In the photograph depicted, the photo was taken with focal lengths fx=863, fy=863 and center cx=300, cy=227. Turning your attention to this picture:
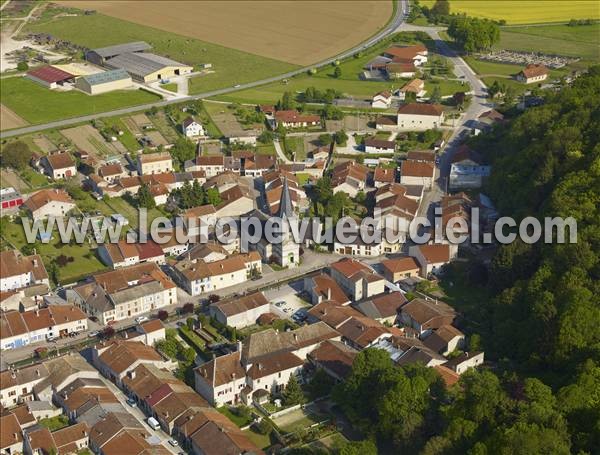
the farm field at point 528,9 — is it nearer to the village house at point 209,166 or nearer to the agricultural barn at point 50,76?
the agricultural barn at point 50,76

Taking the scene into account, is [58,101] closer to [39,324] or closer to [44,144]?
[44,144]

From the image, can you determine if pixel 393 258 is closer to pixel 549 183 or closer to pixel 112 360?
pixel 549 183

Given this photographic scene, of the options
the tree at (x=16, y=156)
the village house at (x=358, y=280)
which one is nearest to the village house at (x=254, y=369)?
the village house at (x=358, y=280)

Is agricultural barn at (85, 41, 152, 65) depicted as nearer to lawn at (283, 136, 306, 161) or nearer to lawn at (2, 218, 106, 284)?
lawn at (283, 136, 306, 161)

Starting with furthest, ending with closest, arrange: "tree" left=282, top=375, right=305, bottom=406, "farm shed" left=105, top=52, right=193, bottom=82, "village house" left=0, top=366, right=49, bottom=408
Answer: "farm shed" left=105, top=52, right=193, bottom=82
"village house" left=0, top=366, right=49, bottom=408
"tree" left=282, top=375, right=305, bottom=406

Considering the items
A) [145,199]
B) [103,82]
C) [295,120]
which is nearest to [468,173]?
[295,120]

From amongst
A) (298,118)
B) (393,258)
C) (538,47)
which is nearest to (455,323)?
(393,258)

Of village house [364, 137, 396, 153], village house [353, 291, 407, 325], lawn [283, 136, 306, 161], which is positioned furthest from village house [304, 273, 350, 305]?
village house [364, 137, 396, 153]
